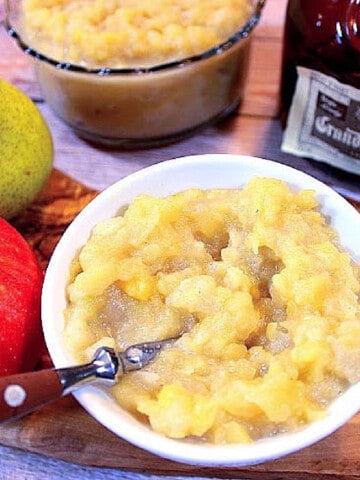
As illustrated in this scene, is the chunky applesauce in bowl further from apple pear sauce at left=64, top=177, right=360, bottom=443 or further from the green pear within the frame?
apple pear sauce at left=64, top=177, right=360, bottom=443

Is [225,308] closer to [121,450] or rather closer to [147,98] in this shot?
[121,450]

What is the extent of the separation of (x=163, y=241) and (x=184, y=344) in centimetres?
15

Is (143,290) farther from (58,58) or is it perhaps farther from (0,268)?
(58,58)

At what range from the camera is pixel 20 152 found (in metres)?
1.23

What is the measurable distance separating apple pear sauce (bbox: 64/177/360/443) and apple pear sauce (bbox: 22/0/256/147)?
1.20ft

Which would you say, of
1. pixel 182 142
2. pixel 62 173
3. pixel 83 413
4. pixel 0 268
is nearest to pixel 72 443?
pixel 83 413

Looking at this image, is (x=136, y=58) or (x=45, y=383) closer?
(x=45, y=383)

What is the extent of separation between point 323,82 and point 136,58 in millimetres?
349

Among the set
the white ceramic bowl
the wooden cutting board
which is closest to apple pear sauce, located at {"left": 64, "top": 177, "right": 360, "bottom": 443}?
the white ceramic bowl

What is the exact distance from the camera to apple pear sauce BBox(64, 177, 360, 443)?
0.82 m

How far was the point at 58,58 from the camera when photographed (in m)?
1.33

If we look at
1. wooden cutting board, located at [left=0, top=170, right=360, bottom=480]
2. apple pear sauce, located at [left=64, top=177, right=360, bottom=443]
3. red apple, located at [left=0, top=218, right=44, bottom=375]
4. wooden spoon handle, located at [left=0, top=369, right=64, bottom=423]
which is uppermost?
apple pear sauce, located at [left=64, top=177, right=360, bottom=443]

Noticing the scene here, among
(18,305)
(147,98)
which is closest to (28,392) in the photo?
(18,305)

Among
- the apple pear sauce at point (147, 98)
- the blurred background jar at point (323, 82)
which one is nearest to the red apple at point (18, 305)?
the apple pear sauce at point (147, 98)
